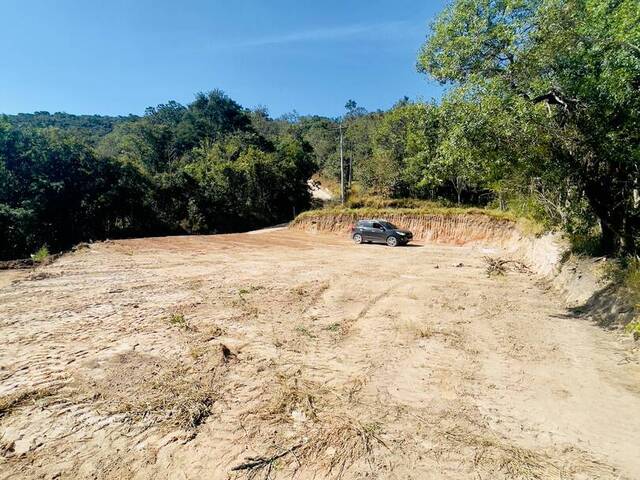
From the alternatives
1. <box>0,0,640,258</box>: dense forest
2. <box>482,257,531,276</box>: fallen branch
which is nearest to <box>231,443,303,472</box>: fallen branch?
<box>0,0,640,258</box>: dense forest

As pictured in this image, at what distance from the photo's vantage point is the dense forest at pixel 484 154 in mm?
7121

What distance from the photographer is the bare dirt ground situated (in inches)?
155

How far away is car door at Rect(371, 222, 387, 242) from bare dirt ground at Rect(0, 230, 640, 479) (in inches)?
488

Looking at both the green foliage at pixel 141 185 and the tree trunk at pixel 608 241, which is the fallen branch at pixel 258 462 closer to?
the tree trunk at pixel 608 241

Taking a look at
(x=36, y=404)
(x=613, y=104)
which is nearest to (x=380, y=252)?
(x=613, y=104)

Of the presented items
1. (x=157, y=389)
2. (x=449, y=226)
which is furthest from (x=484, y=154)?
(x=449, y=226)

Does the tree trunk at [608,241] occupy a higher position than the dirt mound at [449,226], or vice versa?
the tree trunk at [608,241]

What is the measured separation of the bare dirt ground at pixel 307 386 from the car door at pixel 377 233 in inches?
488

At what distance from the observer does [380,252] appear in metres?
20.5

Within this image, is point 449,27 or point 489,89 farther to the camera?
point 449,27

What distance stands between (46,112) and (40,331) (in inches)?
4072

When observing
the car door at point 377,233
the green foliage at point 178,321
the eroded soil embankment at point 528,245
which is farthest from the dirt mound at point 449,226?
the green foliage at point 178,321

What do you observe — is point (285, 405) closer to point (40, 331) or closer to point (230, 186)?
point (40, 331)

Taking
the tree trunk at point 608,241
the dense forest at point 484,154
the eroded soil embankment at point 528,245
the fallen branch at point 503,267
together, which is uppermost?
the dense forest at point 484,154
